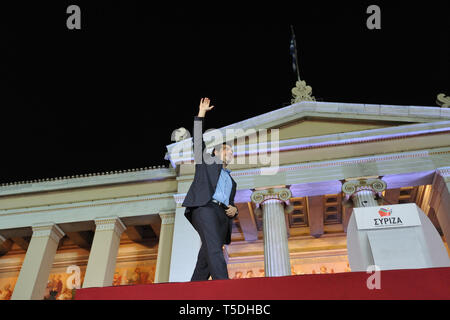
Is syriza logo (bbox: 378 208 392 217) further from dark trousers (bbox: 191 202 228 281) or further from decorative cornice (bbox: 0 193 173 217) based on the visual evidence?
decorative cornice (bbox: 0 193 173 217)

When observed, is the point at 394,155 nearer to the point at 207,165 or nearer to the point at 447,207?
the point at 447,207

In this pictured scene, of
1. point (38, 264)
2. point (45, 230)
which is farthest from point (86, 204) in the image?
point (38, 264)

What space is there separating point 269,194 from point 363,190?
3.28 meters

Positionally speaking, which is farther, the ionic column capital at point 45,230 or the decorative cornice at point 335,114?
the ionic column capital at point 45,230

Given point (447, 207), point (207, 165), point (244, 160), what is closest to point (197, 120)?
point (207, 165)

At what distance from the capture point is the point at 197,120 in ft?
17.1

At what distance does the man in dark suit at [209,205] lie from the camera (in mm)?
4809

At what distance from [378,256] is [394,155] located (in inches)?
439

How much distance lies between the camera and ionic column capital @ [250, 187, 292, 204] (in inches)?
570

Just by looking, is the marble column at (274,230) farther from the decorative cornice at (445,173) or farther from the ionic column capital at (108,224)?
the ionic column capital at (108,224)

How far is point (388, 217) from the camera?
4.45 m

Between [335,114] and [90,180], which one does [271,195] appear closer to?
[335,114]

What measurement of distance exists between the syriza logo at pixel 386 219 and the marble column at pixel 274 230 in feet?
28.7

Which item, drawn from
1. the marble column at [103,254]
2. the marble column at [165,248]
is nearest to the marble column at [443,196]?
the marble column at [165,248]
